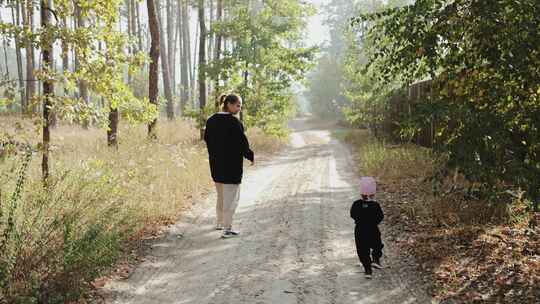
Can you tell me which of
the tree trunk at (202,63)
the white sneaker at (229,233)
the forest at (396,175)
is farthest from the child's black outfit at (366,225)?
the tree trunk at (202,63)

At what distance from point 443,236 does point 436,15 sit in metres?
3.16

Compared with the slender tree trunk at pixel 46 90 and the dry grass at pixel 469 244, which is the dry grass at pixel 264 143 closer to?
the dry grass at pixel 469 244

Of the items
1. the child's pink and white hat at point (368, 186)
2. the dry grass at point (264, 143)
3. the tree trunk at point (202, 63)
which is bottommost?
the dry grass at point (264, 143)

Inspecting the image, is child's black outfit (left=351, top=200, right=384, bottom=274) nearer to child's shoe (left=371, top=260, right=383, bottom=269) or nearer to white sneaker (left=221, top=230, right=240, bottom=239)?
child's shoe (left=371, top=260, right=383, bottom=269)

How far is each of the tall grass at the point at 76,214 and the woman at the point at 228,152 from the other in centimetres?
132

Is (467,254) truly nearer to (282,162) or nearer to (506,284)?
(506,284)

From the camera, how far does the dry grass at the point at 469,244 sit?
5.00 metres

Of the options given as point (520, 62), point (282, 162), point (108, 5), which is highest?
point (108, 5)

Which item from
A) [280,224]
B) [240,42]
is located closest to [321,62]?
[240,42]

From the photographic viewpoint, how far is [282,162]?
16578mm

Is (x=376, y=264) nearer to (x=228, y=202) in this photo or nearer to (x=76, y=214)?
(x=228, y=202)

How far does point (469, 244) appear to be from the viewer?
621cm

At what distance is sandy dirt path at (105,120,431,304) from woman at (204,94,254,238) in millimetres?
496

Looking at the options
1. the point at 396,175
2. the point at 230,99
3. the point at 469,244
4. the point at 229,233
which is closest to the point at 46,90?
the point at 230,99
